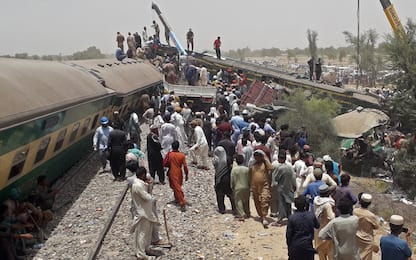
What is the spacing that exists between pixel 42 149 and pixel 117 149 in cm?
287

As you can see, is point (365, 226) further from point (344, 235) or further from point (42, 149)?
point (42, 149)

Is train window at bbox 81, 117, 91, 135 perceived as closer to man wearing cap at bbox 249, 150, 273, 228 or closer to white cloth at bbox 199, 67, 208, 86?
man wearing cap at bbox 249, 150, 273, 228

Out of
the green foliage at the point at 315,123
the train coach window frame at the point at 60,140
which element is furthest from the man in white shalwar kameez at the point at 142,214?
the green foliage at the point at 315,123

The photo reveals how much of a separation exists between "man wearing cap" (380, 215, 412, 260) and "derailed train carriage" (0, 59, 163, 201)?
534 centimetres

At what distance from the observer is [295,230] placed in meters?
6.62

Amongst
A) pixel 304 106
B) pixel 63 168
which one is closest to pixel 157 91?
pixel 304 106

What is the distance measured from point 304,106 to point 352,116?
205cm

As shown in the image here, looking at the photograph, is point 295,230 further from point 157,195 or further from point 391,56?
point 391,56

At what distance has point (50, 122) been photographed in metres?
9.21

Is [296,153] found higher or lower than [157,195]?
higher

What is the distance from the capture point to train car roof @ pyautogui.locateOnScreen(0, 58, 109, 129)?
7931 millimetres

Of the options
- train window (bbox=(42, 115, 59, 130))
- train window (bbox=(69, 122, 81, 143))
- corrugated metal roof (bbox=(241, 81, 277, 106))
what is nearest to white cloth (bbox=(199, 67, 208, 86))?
corrugated metal roof (bbox=(241, 81, 277, 106))

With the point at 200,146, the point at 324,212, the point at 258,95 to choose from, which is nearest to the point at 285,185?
the point at 324,212

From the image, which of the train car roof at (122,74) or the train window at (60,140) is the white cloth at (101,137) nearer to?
the train window at (60,140)
